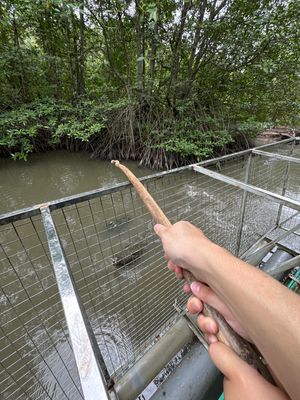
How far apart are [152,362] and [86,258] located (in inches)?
29.1

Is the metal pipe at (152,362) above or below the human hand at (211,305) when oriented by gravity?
below

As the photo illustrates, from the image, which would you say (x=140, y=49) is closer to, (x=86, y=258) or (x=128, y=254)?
(x=128, y=254)

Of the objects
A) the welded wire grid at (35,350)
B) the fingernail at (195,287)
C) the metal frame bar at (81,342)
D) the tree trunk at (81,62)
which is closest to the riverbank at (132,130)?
the tree trunk at (81,62)

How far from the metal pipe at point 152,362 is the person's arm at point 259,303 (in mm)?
759

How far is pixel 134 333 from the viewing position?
173 centimetres

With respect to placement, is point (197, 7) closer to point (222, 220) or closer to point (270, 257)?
point (222, 220)

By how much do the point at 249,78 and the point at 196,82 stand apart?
1159mm

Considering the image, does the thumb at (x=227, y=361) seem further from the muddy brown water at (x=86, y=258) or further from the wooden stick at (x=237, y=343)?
the muddy brown water at (x=86, y=258)

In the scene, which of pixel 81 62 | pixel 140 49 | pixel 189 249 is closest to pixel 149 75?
pixel 140 49

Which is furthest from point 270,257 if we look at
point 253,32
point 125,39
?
point 125,39

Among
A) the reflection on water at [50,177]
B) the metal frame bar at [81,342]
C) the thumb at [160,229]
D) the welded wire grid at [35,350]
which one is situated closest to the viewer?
the metal frame bar at [81,342]

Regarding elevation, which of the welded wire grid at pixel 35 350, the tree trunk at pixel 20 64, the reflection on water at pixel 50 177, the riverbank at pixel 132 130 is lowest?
the welded wire grid at pixel 35 350

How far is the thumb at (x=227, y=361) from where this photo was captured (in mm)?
431

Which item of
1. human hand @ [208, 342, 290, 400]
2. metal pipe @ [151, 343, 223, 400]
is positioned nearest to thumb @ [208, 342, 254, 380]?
human hand @ [208, 342, 290, 400]
